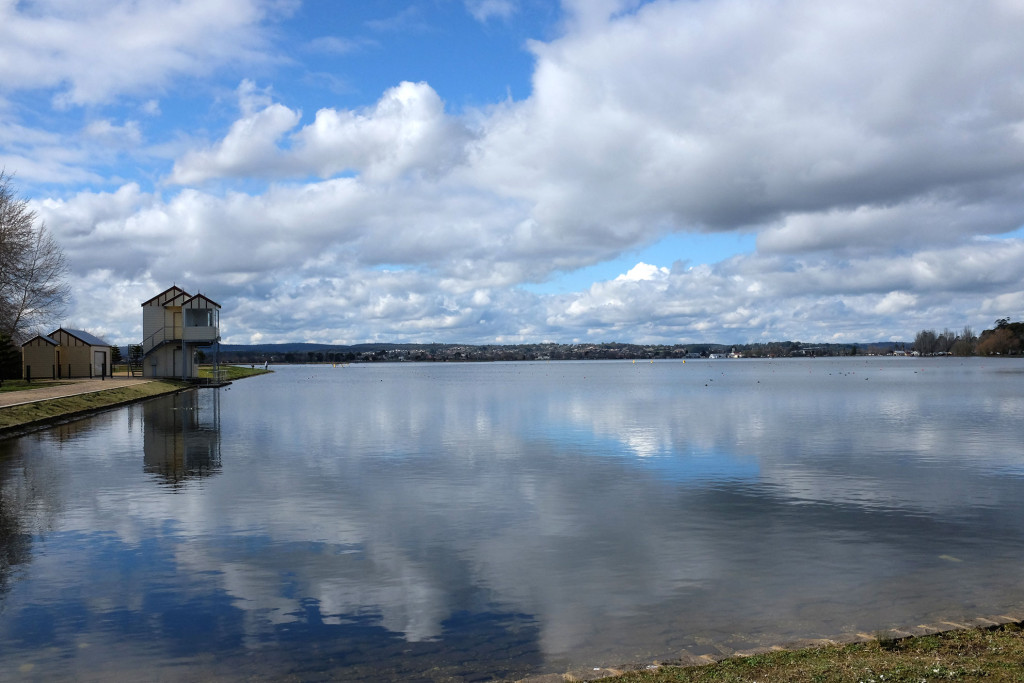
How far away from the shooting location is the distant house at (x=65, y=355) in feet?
218

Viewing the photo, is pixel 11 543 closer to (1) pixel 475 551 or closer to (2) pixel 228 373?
(1) pixel 475 551

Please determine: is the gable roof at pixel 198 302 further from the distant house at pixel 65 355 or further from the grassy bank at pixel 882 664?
the grassy bank at pixel 882 664

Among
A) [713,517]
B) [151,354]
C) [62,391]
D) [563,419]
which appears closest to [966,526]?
[713,517]

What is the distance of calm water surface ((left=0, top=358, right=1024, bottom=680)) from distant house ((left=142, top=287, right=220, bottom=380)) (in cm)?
3944

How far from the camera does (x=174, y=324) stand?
6612 centimetres

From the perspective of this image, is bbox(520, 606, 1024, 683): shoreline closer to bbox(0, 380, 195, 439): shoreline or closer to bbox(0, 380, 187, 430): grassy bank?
bbox(0, 380, 195, 439): shoreline

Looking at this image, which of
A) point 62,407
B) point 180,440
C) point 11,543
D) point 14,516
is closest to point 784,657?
point 11,543

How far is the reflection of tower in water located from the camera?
20359 mm

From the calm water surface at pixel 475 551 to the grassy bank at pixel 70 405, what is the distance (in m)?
5.02

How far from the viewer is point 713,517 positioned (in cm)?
1445

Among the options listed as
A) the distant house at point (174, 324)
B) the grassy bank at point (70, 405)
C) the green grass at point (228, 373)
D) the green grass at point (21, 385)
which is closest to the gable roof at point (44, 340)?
the distant house at point (174, 324)

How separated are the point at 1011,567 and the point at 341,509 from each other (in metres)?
11.0

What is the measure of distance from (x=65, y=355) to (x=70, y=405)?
35.7 m

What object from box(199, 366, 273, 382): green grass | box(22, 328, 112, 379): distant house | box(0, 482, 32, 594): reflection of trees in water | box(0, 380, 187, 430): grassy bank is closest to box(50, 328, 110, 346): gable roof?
box(22, 328, 112, 379): distant house
